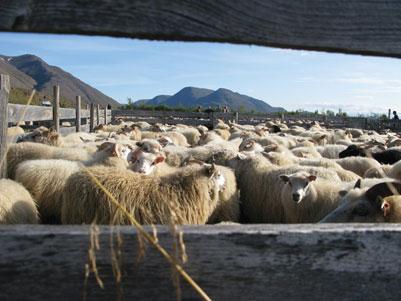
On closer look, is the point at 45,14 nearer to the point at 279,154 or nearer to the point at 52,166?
the point at 52,166

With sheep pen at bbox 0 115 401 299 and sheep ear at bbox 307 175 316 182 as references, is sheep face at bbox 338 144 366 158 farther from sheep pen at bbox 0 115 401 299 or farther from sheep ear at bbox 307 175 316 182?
sheep ear at bbox 307 175 316 182

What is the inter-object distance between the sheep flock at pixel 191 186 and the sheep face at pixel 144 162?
0.05ft

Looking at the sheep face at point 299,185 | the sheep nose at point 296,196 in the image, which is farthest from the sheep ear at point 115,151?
the sheep nose at point 296,196

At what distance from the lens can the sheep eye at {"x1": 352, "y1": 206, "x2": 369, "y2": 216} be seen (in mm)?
4046

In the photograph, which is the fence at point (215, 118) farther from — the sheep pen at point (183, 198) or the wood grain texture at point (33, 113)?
the sheep pen at point (183, 198)

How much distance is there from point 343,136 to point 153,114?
16.2 meters

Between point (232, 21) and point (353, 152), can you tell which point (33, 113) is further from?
point (232, 21)

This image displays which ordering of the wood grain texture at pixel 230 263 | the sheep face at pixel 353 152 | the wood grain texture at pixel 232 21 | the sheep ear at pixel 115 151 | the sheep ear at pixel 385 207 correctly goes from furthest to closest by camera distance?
the sheep face at pixel 353 152 → the sheep ear at pixel 115 151 → the sheep ear at pixel 385 207 → the wood grain texture at pixel 230 263 → the wood grain texture at pixel 232 21

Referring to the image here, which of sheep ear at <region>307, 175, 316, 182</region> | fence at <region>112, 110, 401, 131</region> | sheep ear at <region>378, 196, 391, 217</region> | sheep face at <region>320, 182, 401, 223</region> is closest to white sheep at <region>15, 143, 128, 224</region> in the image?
sheep ear at <region>307, 175, 316, 182</region>

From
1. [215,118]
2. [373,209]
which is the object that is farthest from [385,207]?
[215,118]

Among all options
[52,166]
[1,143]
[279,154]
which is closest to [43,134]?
[52,166]

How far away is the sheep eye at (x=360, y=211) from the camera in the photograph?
13.3 ft

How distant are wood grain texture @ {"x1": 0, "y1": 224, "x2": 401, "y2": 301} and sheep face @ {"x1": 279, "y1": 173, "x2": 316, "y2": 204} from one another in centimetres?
525

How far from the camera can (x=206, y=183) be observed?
18.1 feet
